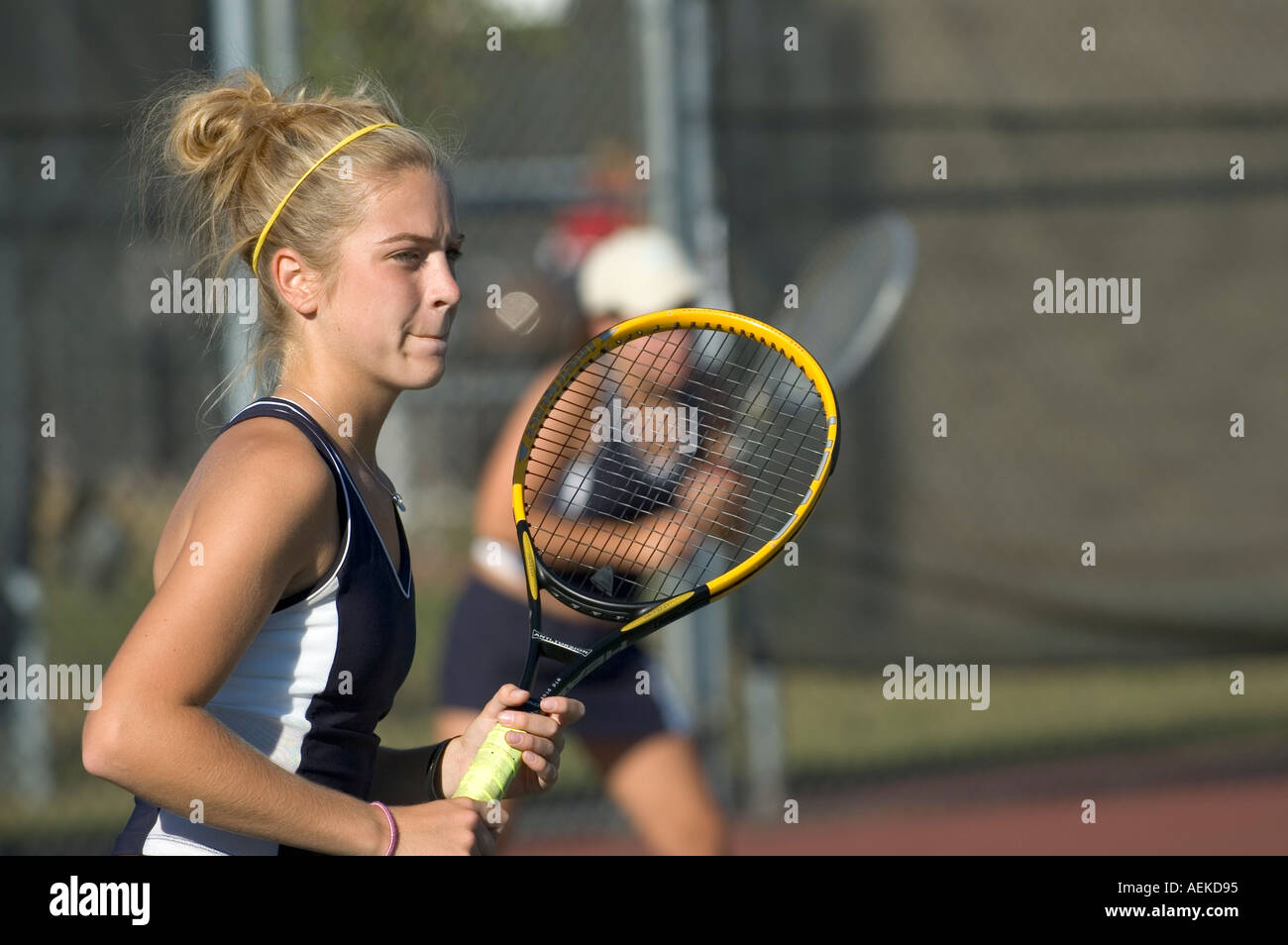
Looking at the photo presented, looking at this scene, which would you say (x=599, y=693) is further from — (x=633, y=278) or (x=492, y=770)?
(x=492, y=770)

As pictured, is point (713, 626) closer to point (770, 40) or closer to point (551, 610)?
point (551, 610)

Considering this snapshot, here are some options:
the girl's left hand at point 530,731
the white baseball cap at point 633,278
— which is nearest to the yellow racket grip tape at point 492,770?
the girl's left hand at point 530,731

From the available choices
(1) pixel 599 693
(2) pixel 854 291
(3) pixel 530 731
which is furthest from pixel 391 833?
(2) pixel 854 291

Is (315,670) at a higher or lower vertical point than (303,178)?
lower

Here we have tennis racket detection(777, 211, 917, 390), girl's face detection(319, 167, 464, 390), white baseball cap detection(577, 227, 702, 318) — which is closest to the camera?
girl's face detection(319, 167, 464, 390)

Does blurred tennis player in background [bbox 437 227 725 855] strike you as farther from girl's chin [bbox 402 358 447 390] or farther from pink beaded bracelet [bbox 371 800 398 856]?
pink beaded bracelet [bbox 371 800 398 856]

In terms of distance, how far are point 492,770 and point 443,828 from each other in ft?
0.35

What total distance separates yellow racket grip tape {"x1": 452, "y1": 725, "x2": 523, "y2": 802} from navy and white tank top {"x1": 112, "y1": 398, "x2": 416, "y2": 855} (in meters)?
0.15

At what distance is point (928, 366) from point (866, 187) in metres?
0.55

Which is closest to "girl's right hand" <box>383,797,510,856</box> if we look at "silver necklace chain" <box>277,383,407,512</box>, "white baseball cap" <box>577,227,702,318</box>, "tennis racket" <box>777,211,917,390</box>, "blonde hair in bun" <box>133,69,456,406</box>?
"silver necklace chain" <box>277,383,407,512</box>

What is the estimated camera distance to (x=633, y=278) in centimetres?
357

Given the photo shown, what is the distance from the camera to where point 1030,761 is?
5.16m

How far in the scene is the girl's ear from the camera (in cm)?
183

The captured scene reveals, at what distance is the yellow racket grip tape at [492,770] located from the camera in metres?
1.69
